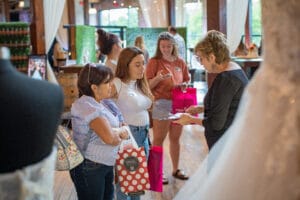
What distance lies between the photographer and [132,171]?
2463mm

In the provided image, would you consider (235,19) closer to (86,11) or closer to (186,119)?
(186,119)

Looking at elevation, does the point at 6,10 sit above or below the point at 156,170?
above

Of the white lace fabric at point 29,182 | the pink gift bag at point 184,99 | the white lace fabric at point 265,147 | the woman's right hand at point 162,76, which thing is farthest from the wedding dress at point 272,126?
the woman's right hand at point 162,76

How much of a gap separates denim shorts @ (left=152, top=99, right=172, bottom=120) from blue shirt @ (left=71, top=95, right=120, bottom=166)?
59.7 inches

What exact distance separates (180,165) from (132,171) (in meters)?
2.27

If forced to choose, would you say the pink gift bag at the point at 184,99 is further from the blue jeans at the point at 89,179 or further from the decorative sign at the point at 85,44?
the decorative sign at the point at 85,44

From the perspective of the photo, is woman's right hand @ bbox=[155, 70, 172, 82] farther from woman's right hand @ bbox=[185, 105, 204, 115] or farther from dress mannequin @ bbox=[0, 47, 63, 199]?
dress mannequin @ bbox=[0, 47, 63, 199]

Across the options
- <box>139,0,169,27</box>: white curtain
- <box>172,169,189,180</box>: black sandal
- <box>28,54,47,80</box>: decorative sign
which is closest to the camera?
<box>172,169,189,180</box>: black sandal

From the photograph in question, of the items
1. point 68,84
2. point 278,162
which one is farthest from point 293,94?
point 68,84

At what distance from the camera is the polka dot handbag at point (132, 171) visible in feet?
8.06

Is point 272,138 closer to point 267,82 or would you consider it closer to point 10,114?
point 267,82

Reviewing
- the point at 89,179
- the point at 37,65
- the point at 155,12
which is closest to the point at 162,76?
the point at 89,179

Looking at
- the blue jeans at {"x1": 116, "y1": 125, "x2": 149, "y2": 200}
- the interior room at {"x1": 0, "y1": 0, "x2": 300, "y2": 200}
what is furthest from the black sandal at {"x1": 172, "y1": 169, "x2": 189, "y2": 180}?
the blue jeans at {"x1": 116, "y1": 125, "x2": 149, "y2": 200}

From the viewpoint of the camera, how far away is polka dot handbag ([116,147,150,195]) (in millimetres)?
2457
